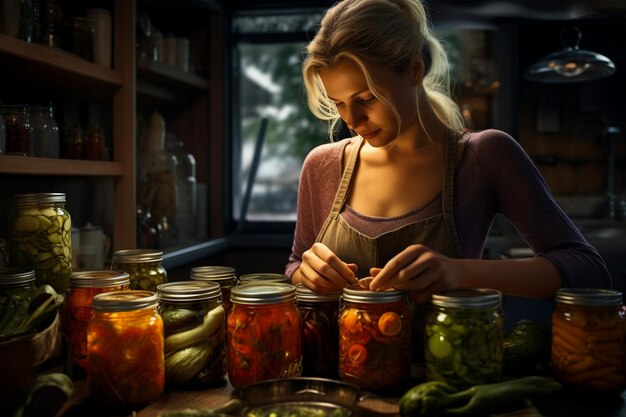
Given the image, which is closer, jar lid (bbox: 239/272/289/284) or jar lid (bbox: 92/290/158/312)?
jar lid (bbox: 92/290/158/312)

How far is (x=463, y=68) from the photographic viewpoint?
3.63 meters

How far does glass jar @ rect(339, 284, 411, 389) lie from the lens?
0.98m

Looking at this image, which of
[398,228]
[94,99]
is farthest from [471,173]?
[94,99]

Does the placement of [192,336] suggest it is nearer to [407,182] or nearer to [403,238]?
[403,238]

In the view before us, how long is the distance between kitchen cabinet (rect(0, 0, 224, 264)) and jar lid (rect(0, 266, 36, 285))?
0.48 metres

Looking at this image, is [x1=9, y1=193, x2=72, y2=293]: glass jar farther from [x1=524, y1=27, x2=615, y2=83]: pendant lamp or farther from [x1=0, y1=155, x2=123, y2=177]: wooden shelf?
[x1=524, y1=27, x2=615, y2=83]: pendant lamp

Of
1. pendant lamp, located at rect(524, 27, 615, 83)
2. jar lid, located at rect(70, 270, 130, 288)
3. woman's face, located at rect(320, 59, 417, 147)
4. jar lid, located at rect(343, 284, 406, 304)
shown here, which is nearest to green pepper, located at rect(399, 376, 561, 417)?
jar lid, located at rect(343, 284, 406, 304)

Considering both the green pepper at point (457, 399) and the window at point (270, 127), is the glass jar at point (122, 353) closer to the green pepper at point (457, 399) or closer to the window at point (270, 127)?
the green pepper at point (457, 399)

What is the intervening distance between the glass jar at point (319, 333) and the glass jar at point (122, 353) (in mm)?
258

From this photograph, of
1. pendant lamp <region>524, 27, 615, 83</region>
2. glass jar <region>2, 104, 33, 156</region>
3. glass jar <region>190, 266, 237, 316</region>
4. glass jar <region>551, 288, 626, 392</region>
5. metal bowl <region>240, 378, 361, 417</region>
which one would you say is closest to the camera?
metal bowl <region>240, 378, 361, 417</region>

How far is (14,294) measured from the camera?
1.09 metres

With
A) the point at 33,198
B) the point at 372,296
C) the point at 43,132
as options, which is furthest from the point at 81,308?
the point at 43,132

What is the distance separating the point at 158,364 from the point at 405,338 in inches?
15.0

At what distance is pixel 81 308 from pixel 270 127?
8.15 feet
